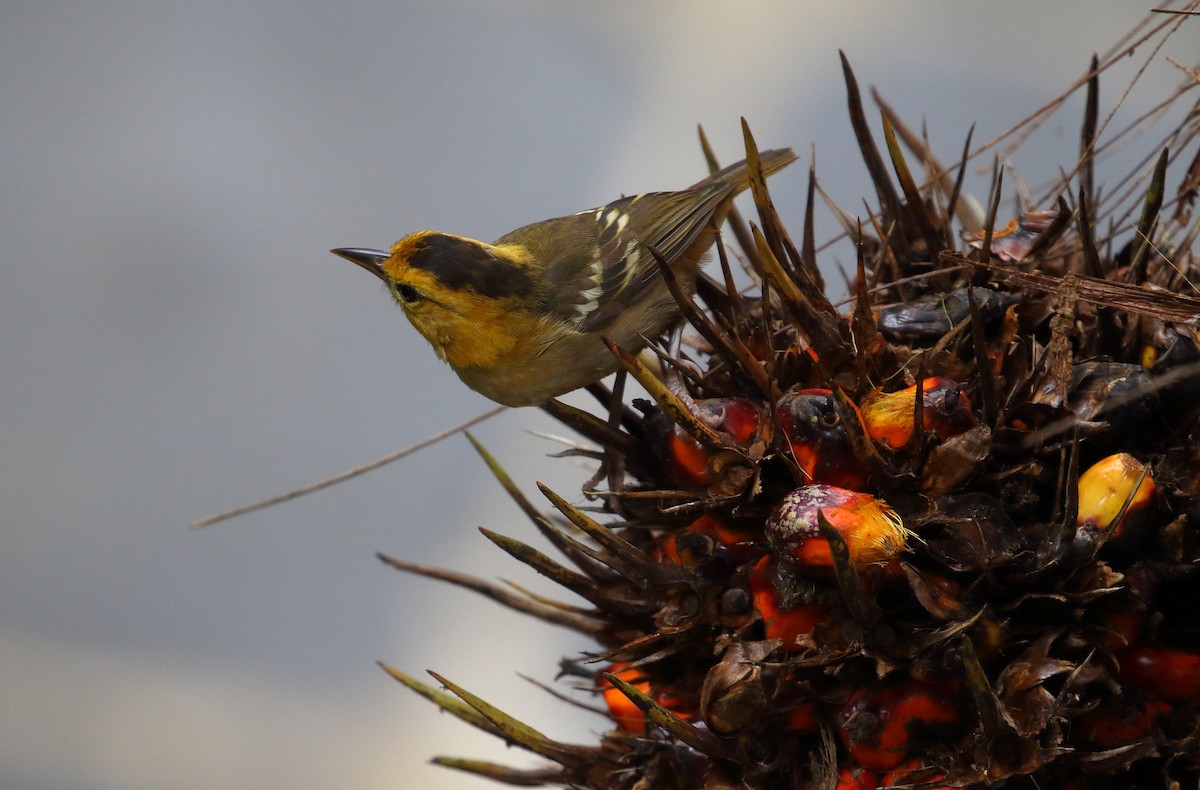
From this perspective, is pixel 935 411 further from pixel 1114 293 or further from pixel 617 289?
pixel 617 289

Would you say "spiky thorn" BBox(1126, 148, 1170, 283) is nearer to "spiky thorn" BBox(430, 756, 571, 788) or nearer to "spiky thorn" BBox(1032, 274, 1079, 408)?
"spiky thorn" BBox(1032, 274, 1079, 408)

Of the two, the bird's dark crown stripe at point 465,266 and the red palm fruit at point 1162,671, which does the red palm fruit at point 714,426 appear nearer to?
the red palm fruit at point 1162,671

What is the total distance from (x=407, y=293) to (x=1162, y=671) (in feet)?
2.01

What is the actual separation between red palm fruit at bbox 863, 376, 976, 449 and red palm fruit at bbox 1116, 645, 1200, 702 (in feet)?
0.43

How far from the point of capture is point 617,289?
0.97 m

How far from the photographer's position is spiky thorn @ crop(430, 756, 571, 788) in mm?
731

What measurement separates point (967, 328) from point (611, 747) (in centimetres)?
31

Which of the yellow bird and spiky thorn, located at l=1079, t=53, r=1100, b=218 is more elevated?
the yellow bird

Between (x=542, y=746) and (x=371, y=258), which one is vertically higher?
(x=371, y=258)

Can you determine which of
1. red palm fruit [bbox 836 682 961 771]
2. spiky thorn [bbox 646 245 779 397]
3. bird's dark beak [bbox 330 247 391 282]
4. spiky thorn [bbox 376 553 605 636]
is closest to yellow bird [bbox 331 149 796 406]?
bird's dark beak [bbox 330 247 391 282]

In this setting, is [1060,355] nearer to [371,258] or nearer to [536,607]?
[536,607]

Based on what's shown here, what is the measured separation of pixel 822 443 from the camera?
56 cm

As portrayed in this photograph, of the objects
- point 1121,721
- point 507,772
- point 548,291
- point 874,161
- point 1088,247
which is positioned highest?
point 548,291

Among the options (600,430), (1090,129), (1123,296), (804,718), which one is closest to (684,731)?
(804,718)
